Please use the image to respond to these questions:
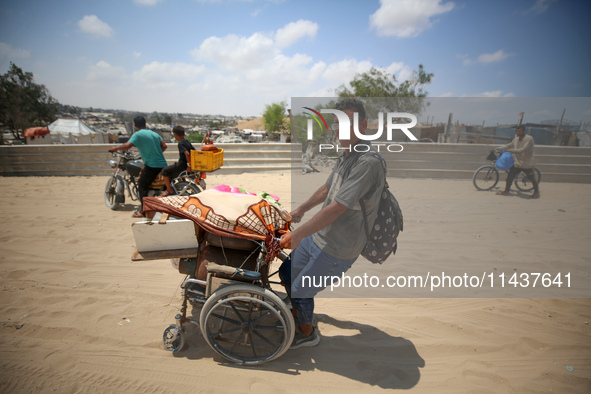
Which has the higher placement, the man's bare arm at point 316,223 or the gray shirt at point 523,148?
the gray shirt at point 523,148

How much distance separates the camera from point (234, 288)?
1.99 m

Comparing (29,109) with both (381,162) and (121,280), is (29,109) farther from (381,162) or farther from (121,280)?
(381,162)

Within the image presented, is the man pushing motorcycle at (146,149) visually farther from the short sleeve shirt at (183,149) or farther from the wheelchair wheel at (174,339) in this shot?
the wheelchair wheel at (174,339)

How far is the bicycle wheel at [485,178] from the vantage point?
7.82 meters

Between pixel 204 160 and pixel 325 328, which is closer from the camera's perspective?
pixel 325 328

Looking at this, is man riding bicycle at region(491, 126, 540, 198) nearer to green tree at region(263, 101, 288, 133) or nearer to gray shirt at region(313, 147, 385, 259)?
gray shirt at region(313, 147, 385, 259)

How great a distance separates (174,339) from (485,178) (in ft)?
28.3

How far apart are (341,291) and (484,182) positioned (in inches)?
269

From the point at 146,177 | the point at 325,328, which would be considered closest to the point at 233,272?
the point at 325,328

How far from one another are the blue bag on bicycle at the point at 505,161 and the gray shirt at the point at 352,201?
23.9 feet

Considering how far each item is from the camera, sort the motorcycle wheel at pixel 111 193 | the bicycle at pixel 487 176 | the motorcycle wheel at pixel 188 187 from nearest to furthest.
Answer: the motorcycle wheel at pixel 188 187
the motorcycle wheel at pixel 111 193
the bicycle at pixel 487 176

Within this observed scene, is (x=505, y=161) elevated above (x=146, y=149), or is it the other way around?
(x=146, y=149)

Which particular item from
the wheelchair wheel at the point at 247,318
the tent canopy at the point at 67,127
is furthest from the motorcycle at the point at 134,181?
the tent canopy at the point at 67,127

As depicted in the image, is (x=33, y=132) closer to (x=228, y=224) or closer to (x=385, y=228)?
(x=228, y=224)
